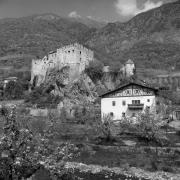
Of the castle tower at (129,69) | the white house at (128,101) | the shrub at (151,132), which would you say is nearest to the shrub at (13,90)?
the castle tower at (129,69)

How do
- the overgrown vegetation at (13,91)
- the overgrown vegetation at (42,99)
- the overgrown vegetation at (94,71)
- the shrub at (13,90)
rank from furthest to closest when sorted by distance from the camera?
1. the shrub at (13,90)
2. the overgrown vegetation at (13,91)
3. the overgrown vegetation at (94,71)
4. the overgrown vegetation at (42,99)

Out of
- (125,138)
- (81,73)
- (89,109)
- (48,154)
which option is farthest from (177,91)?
(48,154)

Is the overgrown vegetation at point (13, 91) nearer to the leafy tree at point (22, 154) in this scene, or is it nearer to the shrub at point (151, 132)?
the shrub at point (151, 132)

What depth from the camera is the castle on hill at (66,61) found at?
92262mm

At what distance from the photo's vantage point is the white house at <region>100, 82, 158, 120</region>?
218 feet

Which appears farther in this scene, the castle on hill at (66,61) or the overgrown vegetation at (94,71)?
the castle on hill at (66,61)

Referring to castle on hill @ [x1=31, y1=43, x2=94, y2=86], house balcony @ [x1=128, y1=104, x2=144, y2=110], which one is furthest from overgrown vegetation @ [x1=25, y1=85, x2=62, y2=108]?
house balcony @ [x1=128, y1=104, x2=144, y2=110]

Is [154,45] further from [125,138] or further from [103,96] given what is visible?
[125,138]

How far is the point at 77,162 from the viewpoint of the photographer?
3778cm

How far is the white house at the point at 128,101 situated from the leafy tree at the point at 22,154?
5192cm

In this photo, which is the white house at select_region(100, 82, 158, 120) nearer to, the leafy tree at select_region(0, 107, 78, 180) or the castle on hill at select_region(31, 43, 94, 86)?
the castle on hill at select_region(31, 43, 94, 86)

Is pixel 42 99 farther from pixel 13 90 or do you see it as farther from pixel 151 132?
pixel 151 132

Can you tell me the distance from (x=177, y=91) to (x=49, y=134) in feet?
280

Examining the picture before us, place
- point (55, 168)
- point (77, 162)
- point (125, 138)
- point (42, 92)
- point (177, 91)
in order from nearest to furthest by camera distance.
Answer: point (55, 168) → point (77, 162) → point (125, 138) → point (42, 92) → point (177, 91)
